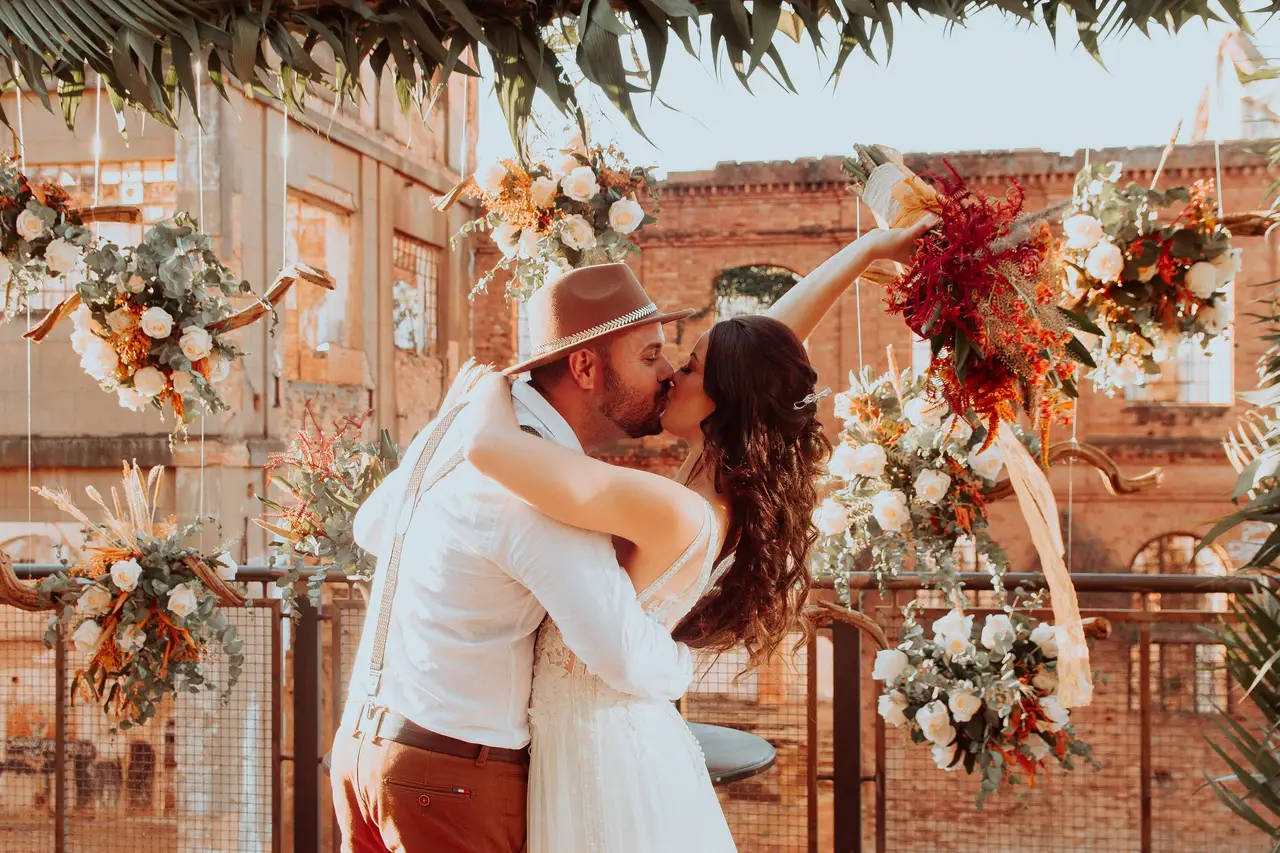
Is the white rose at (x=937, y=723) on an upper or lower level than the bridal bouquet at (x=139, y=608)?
lower

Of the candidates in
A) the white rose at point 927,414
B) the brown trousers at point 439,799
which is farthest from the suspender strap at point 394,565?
the white rose at point 927,414

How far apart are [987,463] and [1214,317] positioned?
74 centimetres

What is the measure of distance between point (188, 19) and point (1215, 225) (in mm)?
2701

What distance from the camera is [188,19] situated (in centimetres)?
276

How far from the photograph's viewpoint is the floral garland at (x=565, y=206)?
350cm

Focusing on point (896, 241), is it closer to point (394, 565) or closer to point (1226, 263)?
point (394, 565)

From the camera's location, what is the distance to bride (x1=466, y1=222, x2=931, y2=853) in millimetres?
1820

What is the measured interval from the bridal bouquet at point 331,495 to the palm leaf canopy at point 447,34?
3.46 feet

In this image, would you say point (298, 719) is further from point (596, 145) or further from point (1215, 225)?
point (1215, 225)

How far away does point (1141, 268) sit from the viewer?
325 centimetres

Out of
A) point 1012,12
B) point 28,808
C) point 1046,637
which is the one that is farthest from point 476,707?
point 28,808

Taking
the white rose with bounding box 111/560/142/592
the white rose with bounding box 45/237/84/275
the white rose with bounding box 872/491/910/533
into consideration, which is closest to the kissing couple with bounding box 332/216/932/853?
the white rose with bounding box 872/491/910/533

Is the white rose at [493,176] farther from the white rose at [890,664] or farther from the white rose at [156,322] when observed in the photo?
the white rose at [890,664]

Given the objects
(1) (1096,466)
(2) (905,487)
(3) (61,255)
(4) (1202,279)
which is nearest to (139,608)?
(3) (61,255)
